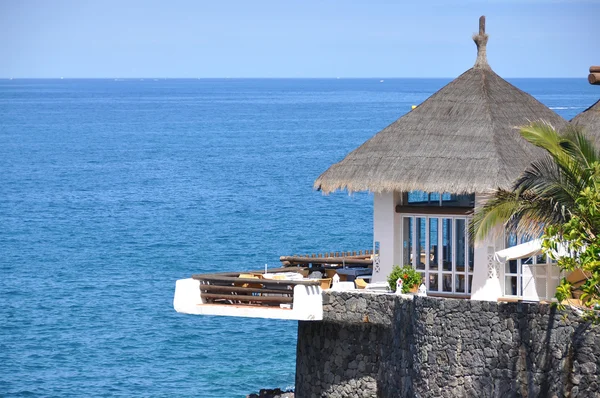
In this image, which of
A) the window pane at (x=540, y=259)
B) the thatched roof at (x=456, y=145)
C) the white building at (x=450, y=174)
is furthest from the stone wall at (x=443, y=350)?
the window pane at (x=540, y=259)

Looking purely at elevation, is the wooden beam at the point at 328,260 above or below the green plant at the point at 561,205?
below

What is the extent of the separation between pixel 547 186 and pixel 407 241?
14.9 feet

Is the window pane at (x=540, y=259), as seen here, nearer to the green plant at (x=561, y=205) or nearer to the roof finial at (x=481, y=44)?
the green plant at (x=561, y=205)

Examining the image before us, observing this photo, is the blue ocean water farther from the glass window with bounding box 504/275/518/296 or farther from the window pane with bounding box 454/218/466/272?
the glass window with bounding box 504/275/518/296

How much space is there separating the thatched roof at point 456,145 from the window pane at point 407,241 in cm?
107

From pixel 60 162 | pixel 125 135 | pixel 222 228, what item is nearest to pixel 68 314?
pixel 222 228

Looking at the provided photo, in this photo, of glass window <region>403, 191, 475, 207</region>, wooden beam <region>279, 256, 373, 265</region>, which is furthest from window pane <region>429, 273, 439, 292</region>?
wooden beam <region>279, 256, 373, 265</region>

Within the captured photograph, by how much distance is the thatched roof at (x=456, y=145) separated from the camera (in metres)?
20.1

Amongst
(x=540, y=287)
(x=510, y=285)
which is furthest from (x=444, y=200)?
(x=540, y=287)

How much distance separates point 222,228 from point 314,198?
369 inches

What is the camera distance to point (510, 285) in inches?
796

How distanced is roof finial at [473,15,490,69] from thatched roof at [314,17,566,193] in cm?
2

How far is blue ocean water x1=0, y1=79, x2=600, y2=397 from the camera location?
115 feet

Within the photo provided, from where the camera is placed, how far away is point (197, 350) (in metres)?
36.8
